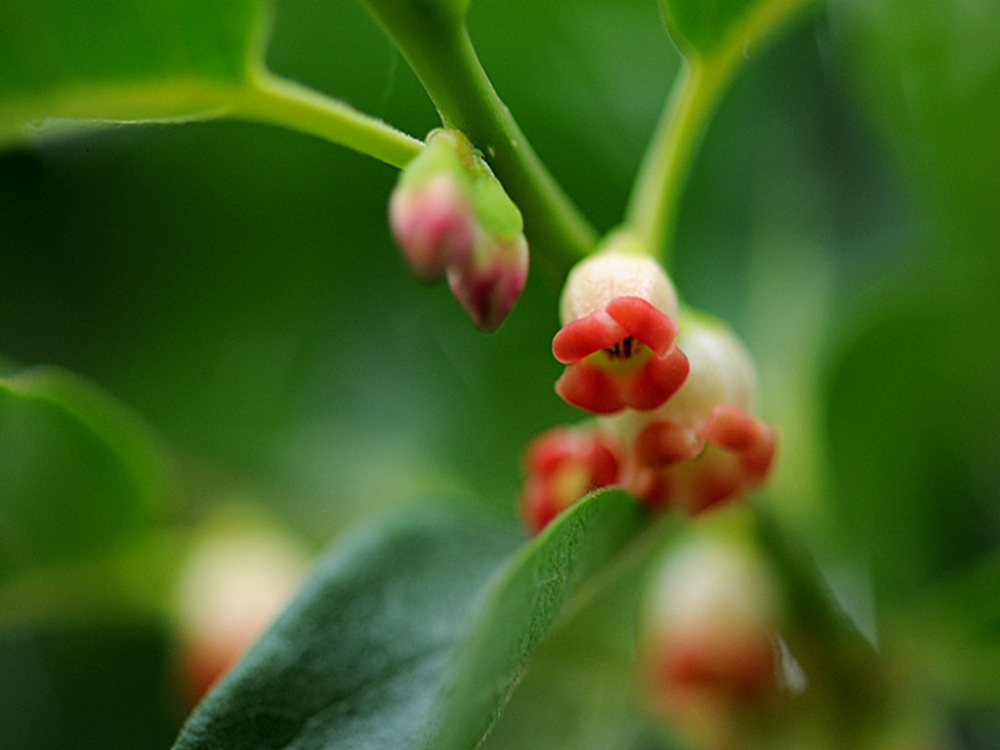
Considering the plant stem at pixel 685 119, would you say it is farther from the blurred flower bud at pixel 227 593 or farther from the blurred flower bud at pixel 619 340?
the blurred flower bud at pixel 227 593

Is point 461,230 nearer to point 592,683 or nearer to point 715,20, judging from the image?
point 715,20

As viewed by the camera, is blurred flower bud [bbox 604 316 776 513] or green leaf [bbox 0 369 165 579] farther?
green leaf [bbox 0 369 165 579]

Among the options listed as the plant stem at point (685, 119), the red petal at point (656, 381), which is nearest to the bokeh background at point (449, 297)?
the plant stem at point (685, 119)

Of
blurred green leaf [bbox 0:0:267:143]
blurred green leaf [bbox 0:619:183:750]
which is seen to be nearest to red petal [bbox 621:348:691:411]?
blurred green leaf [bbox 0:0:267:143]

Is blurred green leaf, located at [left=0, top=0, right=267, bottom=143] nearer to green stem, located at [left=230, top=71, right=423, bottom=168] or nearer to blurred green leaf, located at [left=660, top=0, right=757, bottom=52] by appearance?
green stem, located at [left=230, top=71, right=423, bottom=168]

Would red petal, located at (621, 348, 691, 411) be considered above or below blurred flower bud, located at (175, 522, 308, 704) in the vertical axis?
below

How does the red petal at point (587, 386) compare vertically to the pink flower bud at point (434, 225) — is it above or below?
below
